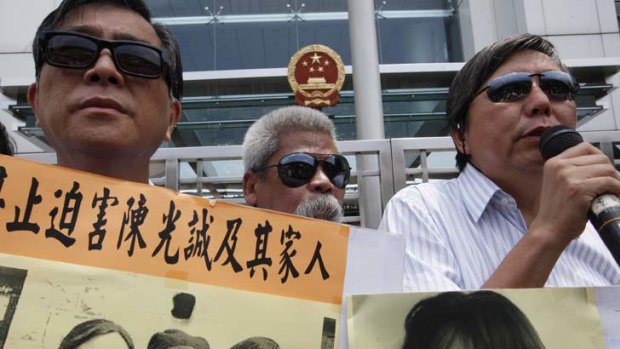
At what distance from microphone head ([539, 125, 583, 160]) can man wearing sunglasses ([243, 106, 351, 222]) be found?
68cm

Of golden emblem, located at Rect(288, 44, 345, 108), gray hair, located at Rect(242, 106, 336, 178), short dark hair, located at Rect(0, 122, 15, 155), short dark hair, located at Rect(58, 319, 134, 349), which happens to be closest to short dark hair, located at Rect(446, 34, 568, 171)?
gray hair, located at Rect(242, 106, 336, 178)

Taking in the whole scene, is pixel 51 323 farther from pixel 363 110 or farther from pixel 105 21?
pixel 363 110

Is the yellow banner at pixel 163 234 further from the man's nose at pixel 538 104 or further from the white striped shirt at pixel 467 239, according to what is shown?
the man's nose at pixel 538 104

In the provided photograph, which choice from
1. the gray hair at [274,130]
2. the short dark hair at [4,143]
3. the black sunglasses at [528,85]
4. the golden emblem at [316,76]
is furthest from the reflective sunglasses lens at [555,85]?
the golden emblem at [316,76]

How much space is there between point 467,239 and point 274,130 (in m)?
0.89

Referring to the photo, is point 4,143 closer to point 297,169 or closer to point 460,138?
point 297,169

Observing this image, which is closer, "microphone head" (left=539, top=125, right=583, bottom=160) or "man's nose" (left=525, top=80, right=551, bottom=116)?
"microphone head" (left=539, top=125, right=583, bottom=160)

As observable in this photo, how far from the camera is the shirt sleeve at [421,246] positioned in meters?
0.96

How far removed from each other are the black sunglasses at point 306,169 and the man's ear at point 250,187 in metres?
0.14

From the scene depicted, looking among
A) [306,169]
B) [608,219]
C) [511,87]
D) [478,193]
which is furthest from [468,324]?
[306,169]

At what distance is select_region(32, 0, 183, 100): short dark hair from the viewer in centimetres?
106

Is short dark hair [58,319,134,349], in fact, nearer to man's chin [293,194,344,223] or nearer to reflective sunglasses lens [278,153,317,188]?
man's chin [293,194,344,223]

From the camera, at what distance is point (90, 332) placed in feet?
1.98

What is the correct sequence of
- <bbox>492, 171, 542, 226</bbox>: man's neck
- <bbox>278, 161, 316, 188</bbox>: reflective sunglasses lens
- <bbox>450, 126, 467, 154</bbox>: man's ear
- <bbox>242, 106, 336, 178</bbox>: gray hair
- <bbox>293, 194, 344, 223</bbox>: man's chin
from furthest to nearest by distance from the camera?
<bbox>242, 106, 336, 178</bbox>: gray hair, <bbox>278, 161, 316, 188</bbox>: reflective sunglasses lens, <bbox>293, 194, 344, 223</bbox>: man's chin, <bbox>450, 126, 467, 154</bbox>: man's ear, <bbox>492, 171, 542, 226</bbox>: man's neck
